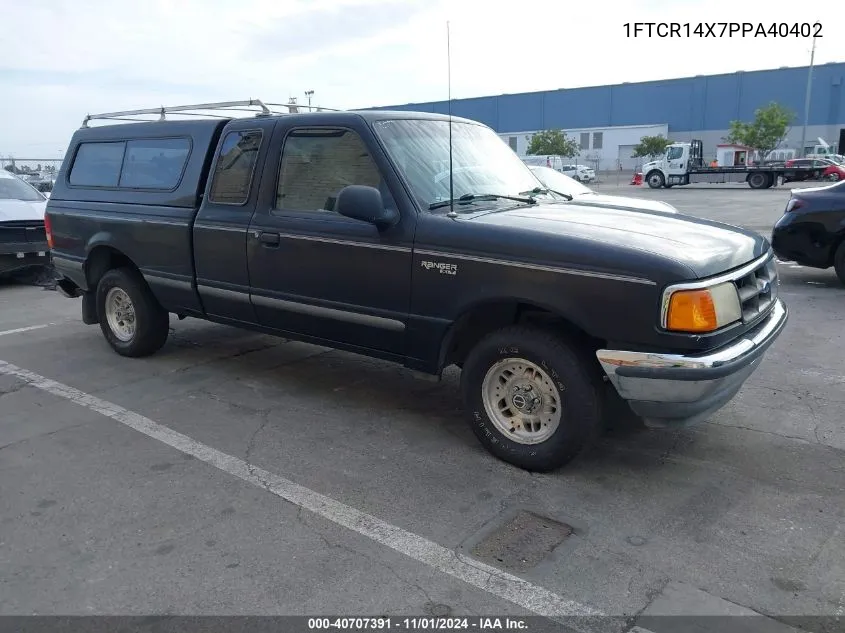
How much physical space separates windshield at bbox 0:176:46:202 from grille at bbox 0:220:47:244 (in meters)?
1.19

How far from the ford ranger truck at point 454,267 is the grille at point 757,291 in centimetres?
2

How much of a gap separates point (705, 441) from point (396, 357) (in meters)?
2.03

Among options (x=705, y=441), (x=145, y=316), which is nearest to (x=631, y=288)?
(x=705, y=441)

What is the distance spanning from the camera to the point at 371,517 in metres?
3.56

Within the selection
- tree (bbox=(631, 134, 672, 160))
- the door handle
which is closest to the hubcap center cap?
the door handle

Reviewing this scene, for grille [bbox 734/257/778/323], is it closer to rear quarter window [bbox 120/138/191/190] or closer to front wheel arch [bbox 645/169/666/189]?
rear quarter window [bbox 120/138/191/190]

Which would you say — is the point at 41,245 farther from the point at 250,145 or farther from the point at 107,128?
the point at 250,145

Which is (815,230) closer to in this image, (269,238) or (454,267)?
(454,267)

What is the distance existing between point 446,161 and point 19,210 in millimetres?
8619

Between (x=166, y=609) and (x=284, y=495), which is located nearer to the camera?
(x=166, y=609)

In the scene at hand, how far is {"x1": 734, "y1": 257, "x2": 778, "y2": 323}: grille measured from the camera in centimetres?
380

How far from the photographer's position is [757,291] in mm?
3949

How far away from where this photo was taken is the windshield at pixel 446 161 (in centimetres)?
440

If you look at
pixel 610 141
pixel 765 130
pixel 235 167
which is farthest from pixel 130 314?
pixel 610 141
